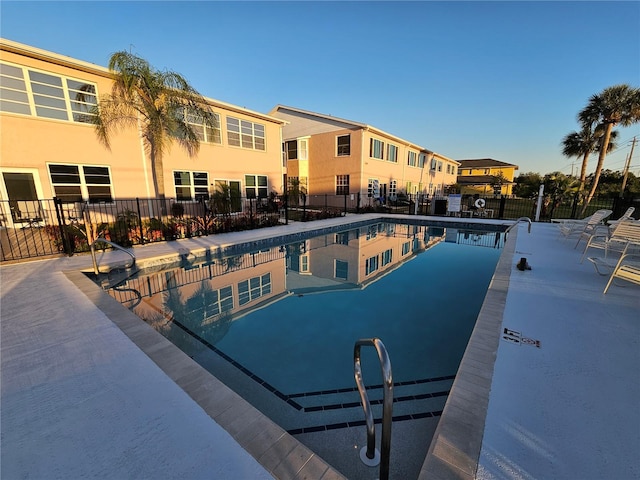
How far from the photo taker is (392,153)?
Result: 2342 cm

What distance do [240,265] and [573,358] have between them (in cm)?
722

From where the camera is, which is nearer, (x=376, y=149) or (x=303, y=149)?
(x=376, y=149)

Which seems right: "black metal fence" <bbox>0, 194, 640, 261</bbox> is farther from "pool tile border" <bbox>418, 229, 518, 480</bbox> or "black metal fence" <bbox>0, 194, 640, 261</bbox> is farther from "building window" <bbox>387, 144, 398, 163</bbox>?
"building window" <bbox>387, 144, 398, 163</bbox>

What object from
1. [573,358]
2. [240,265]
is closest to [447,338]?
[573,358]

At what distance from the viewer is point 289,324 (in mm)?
4699

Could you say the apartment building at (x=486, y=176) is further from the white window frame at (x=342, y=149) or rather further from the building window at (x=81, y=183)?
the building window at (x=81, y=183)

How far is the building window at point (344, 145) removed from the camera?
19.9 m

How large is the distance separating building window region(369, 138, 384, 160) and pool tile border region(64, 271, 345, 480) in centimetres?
1972

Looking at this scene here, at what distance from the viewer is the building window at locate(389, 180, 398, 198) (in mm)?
24084

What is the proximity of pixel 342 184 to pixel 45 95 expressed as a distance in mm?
16342

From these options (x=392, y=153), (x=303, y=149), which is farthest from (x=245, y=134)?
(x=392, y=153)

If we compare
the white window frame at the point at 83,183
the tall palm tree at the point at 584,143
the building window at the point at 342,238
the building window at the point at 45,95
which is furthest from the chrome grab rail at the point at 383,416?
the tall palm tree at the point at 584,143

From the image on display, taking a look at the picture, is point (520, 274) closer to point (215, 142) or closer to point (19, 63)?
point (215, 142)

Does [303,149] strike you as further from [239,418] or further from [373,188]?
[239,418]
